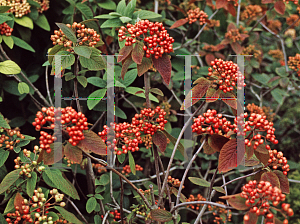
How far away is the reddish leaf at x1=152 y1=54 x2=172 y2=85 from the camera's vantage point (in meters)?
0.91

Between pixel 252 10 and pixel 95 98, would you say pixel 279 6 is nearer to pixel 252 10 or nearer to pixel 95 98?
pixel 252 10

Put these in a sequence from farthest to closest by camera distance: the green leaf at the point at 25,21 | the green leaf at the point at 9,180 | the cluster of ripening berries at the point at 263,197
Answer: the green leaf at the point at 25,21, the green leaf at the point at 9,180, the cluster of ripening berries at the point at 263,197

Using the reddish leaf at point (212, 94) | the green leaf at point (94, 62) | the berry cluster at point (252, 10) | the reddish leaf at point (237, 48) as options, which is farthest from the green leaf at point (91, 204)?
the berry cluster at point (252, 10)

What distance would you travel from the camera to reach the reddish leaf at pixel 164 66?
91cm

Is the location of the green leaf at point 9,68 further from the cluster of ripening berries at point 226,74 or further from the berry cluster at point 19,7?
the cluster of ripening berries at point 226,74

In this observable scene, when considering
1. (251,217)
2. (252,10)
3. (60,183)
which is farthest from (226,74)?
(252,10)

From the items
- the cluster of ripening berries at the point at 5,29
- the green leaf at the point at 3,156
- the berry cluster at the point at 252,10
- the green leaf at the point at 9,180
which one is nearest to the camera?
the green leaf at the point at 9,180

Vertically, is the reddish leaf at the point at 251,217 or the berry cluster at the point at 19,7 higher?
the berry cluster at the point at 19,7

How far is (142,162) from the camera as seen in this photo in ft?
6.25

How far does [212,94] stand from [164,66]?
186 millimetres

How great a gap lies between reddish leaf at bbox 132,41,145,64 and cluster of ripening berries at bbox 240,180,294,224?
50cm

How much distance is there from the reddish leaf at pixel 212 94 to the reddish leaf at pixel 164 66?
0.46ft

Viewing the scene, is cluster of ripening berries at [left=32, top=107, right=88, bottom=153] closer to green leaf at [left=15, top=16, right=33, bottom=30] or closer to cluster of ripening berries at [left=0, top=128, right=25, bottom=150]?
cluster of ripening berries at [left=0, top=128, right=25, bottom=150]

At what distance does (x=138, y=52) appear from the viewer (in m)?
0.90
